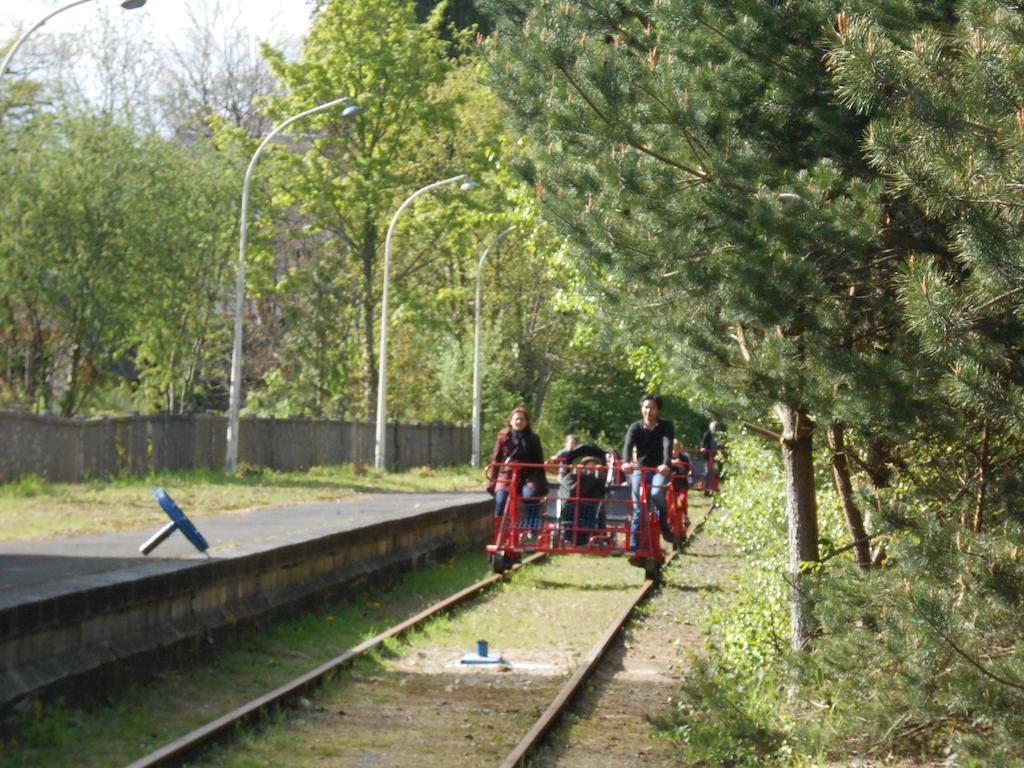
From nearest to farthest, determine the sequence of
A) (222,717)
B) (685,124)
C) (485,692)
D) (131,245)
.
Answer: (685,124) < (222,717) < (485,692) < (131,245)

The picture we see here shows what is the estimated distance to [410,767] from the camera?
30.0 feet

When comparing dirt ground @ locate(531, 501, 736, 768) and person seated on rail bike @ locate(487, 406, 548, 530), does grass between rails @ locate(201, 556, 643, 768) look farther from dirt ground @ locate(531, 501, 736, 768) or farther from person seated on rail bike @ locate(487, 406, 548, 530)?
person seated on rail bike @ locate(487, 406, 548, 530)

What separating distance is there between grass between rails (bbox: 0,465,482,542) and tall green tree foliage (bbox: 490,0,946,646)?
957cm

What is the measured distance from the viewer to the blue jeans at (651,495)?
18.3 meters

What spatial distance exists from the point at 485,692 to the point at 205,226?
29.0m

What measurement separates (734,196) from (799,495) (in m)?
3.46

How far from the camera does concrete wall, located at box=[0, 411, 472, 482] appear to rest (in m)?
26.8

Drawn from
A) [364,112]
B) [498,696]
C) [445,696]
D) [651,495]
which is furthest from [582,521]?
[364,112]

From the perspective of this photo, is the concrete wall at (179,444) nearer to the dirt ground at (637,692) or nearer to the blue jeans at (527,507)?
the blue jeans at (527,507)

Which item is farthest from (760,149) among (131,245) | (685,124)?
(131,245)

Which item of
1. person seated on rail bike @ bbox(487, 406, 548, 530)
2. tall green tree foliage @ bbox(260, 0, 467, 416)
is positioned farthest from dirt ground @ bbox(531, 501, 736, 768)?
tall green tree foliage @ bbox(260, 0, 467, 416)

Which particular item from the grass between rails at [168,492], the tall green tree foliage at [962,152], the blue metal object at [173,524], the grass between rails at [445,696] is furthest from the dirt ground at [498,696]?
the grass between rails at [168,492]

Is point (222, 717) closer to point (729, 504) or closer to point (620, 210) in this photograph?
point (620, 210)

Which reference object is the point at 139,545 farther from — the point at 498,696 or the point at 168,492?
the point at 168,492
